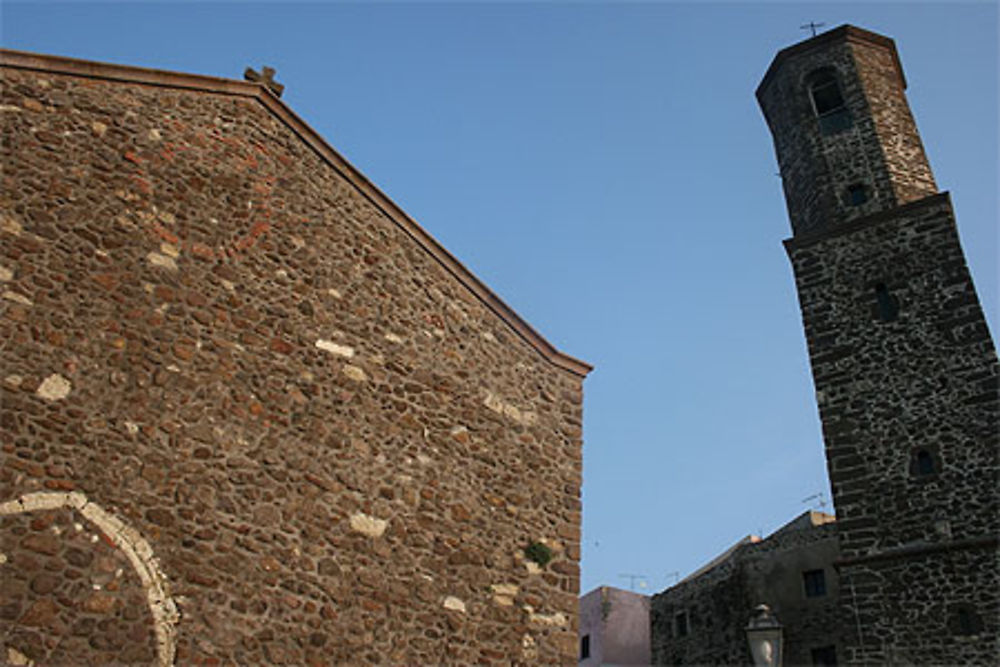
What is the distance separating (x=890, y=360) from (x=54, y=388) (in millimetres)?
13088

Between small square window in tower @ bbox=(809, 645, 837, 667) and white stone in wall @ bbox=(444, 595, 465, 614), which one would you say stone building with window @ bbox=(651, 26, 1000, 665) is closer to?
small square window in tower @ bbox=(809, 645, 837, 667)

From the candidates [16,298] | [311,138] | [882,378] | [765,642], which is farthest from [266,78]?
[882,378]

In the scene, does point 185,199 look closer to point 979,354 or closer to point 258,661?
point 258,661

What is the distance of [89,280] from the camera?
23.2 ft

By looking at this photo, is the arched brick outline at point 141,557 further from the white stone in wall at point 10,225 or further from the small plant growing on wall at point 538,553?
the small plant growing on wall at point 538,553

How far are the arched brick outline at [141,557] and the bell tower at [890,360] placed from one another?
10.8m

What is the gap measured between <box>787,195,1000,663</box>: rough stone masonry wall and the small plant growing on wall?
6.91 metres

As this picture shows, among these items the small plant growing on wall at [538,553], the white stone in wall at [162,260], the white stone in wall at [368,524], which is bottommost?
the white stone in wall at [368,524]

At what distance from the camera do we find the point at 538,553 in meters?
9.04

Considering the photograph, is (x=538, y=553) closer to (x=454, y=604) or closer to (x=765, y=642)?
(x=454, y=604)

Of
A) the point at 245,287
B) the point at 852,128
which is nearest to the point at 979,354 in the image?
the point at 852,128

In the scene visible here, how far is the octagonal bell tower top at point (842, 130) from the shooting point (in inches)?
659

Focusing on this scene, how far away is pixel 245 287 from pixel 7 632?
344cm

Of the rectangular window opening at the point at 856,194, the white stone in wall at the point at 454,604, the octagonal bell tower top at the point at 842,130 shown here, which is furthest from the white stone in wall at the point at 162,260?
the rectangular window opening at the point at 856,194
